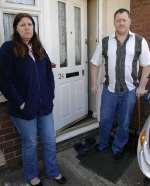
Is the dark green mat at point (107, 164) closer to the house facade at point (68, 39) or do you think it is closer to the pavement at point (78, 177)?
the pavement at point (78, 177)

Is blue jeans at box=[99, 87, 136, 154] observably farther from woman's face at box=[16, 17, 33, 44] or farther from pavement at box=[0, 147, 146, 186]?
woman's face at box=[16, 17, 33, 44]

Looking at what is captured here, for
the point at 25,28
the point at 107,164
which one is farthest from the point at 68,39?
the point at 107,164

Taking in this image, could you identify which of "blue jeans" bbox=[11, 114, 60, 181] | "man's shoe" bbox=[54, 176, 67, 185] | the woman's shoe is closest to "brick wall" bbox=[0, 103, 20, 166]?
"blue jeans" bbox=[11, 114, 60, 181]

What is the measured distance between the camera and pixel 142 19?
350cm

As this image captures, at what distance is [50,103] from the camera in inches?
97.6

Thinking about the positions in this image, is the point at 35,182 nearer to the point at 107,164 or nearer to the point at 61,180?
the point at 61,180

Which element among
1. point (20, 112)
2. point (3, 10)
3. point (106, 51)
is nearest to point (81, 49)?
point (106, 51)

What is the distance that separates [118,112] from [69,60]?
1.18 metres

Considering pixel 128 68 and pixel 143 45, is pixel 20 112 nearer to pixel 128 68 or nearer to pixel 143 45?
pixel 128 68

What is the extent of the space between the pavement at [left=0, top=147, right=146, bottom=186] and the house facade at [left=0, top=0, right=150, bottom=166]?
180mm

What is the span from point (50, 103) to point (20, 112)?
33cm

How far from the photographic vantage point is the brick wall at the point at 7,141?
272cm

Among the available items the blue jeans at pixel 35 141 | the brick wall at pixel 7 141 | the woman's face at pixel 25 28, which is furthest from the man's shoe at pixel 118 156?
the woman's face at pixel 25 28

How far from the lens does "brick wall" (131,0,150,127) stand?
345 centimetres
